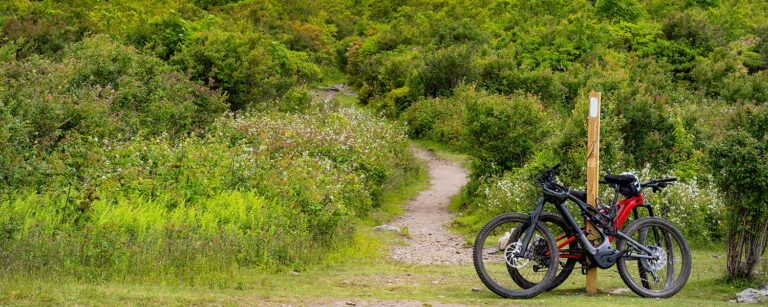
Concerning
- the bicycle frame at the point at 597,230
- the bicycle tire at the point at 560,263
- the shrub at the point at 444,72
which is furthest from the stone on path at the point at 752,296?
the shrub at the point at 444,72

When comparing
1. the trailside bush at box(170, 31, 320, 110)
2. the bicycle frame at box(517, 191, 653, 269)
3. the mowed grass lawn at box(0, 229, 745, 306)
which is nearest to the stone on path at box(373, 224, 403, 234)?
the mowed grass lawn at box(0, 229, 745, 306)

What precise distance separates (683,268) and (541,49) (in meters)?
27.3

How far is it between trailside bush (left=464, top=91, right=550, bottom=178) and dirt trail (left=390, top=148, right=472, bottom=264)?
5.69 ft

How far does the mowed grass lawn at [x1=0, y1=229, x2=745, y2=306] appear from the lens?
19.5 feet

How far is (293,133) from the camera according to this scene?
16.0 meters

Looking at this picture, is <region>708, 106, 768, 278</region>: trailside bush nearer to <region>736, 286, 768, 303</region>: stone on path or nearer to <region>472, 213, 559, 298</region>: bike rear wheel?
<region>736, 286, 768, 303</region>: stone on path

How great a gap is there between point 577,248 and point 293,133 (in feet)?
33.0

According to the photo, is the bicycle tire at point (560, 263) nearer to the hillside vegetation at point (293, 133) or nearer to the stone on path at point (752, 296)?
the stone on path at point (752, 296)

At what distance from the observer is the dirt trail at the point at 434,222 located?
1145cm

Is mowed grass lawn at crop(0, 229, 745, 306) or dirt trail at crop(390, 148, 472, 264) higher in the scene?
mowed grass lawn at crop(0, 229, 745, 306)

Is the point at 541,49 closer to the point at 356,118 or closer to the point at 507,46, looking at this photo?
the point at 507,46

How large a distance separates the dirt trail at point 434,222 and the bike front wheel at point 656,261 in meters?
3.74

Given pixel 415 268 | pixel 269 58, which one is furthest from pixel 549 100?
pixel 415 268

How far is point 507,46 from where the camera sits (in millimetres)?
36156
